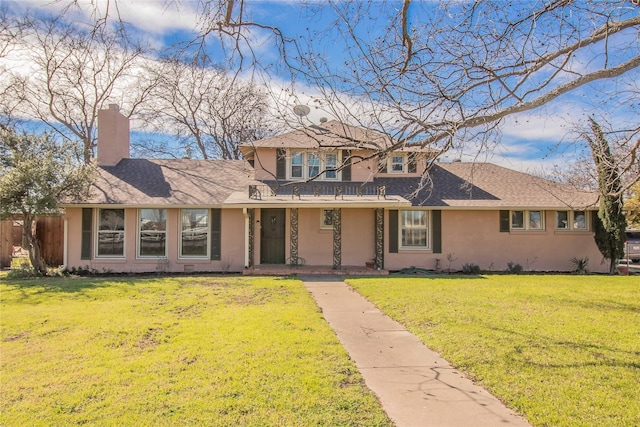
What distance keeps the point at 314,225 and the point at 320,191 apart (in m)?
1.31

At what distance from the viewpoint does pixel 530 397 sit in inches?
165

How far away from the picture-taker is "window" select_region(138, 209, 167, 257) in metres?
15.6

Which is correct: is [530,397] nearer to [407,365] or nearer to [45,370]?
[407,365]

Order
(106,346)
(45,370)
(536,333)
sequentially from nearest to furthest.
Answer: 1. (45,370)
2. (106,346)
3. (536,333)

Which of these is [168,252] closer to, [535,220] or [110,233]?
[110,233]

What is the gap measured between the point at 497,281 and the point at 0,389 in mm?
12230

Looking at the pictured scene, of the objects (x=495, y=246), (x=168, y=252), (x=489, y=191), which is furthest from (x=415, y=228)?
(x=168, y=252)

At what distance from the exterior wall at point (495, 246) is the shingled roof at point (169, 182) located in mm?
7167

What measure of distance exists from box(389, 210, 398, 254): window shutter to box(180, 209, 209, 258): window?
22.5ft

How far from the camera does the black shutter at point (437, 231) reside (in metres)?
16.0

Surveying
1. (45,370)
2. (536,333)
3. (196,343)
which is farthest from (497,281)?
(45,370)

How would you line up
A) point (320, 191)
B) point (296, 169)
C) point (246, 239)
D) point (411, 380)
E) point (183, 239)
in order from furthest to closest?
point (296, 169)
point (320, 191)
point (183, 239)
point (246, 239)
point (411, 380)

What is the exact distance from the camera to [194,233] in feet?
51.4

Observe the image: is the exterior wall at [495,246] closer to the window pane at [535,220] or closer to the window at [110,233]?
the window pane at [535,220]
